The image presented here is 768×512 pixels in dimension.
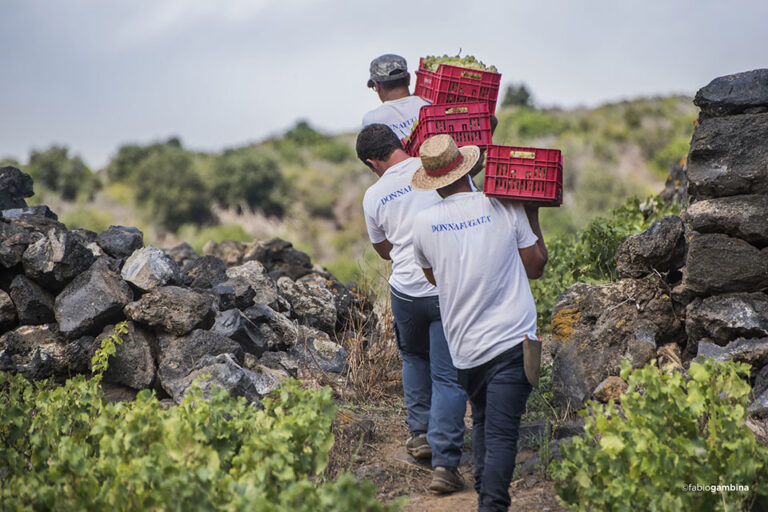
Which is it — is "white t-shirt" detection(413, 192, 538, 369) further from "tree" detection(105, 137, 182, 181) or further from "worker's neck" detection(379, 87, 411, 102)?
"tree" detection(105, 137, 182, 181)

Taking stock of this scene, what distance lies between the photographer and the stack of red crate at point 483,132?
374 centimetres

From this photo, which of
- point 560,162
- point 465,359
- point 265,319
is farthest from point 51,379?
point 560,162

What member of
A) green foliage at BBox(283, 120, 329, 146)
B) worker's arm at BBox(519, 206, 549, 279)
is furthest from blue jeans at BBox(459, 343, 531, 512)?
green foliage at BBox(283, 120, 329, 146)

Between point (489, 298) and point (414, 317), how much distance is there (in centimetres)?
109

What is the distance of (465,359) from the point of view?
3.61 meters

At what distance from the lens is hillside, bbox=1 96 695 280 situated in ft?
74.3

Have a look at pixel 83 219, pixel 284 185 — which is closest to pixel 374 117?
pixel 83 219

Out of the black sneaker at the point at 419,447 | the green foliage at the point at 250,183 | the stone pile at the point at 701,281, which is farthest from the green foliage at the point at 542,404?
the green foliage at the point at 250,183

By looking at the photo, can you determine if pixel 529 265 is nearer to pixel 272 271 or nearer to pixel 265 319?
pixel 265 319

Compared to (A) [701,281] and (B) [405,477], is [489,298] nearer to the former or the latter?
(B) [405,477]

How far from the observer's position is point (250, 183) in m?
26.3

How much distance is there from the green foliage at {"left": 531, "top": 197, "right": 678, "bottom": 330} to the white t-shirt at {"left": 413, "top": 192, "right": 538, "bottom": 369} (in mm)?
3176

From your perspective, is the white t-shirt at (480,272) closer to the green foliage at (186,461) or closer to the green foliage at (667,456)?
the green foliage at (667,456)

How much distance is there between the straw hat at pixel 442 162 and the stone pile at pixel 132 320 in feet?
7.74
